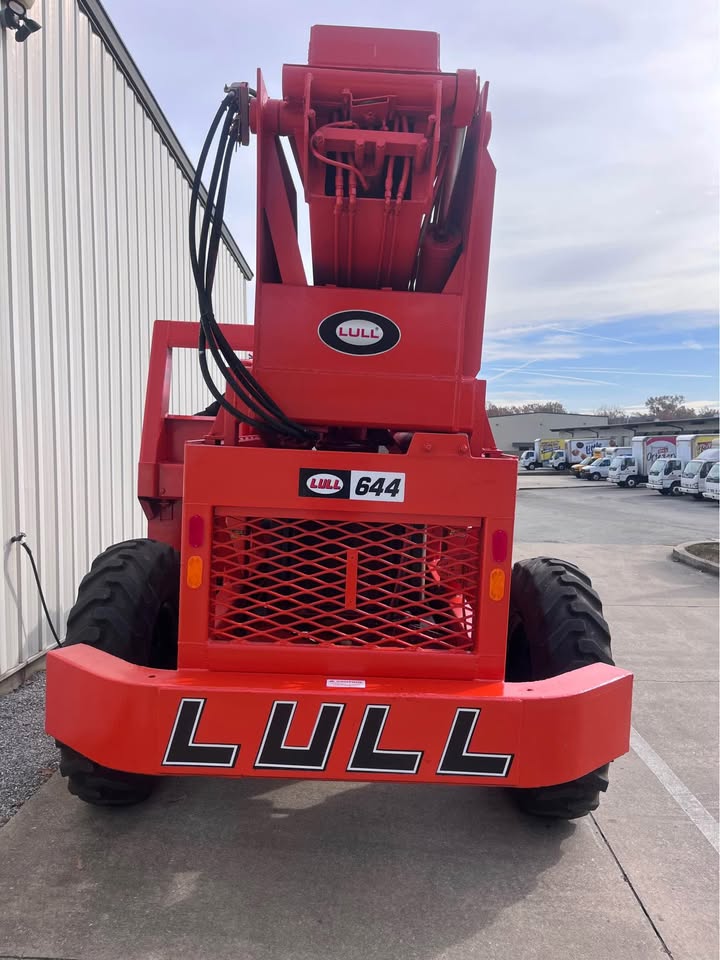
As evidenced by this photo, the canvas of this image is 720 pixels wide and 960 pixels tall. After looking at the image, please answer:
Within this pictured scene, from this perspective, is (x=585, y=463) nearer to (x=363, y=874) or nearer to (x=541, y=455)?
(x=541, y=455)

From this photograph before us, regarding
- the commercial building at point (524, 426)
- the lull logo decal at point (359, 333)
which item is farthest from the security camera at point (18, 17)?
the commercial building at point (524, 426)

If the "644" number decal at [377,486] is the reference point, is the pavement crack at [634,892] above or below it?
below

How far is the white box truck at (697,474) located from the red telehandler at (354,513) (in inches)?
1178

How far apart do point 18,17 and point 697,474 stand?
31.0 meters

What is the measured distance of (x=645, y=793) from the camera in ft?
12.2

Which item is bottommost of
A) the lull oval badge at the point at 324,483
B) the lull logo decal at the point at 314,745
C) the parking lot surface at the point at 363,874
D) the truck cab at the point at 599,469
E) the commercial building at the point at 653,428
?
the truck cab at the point at 599,469

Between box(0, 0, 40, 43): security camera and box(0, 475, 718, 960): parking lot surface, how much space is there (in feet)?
14.9

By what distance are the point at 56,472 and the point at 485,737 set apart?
4082 mm

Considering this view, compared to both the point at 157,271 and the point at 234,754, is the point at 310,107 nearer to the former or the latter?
the point at 234,754

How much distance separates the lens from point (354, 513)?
9.22ft

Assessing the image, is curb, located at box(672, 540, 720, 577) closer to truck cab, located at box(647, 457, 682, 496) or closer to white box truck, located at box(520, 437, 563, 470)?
truck cab, located at box(647, 457, 682, 496)

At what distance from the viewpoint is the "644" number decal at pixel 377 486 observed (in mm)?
2773

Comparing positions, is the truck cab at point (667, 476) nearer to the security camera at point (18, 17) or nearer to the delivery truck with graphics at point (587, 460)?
the delivery truck with graphics at point (587, 460)

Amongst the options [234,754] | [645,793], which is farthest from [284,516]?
[645,793]
